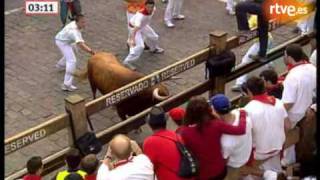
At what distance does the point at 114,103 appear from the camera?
27.8 feet

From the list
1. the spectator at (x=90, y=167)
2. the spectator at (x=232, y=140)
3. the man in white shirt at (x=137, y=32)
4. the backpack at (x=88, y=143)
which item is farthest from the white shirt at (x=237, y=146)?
the man in white shirt at (x=137, y=32)

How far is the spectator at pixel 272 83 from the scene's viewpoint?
7.66 metres

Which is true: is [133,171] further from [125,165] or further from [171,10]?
[171,10]

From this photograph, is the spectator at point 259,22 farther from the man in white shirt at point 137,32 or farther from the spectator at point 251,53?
the man in white shirt at point 137,32

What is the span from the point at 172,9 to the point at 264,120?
25.2 feet

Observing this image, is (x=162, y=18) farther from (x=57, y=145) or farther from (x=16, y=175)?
(x=16, y=175)

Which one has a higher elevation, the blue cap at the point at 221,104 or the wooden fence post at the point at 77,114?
the blue cap at the point at 221,104

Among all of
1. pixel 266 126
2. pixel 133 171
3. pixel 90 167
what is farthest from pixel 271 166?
pixel 90 167

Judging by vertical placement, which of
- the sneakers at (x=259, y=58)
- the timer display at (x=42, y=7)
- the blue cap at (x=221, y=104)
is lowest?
the timer display at (x=42, y=7)

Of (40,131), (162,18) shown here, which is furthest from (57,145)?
(162,18)

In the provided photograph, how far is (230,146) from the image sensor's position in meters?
6.58

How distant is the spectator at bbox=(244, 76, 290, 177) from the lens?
22.4ft

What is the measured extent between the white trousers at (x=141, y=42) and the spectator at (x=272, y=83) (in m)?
4.58

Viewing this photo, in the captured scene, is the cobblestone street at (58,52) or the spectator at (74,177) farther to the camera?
the cobblestone street at (58,52)
